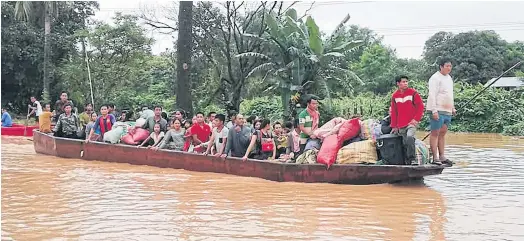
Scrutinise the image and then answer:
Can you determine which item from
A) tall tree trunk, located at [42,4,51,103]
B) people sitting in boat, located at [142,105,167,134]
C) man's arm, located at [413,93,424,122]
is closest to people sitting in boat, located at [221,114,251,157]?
people sitting in boat, located at [142,105,167,134]

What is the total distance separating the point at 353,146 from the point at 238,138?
6.40 ft

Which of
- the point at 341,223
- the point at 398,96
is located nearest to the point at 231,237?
the point at 341,223

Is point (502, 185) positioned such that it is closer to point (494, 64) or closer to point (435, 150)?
point (435, 150)

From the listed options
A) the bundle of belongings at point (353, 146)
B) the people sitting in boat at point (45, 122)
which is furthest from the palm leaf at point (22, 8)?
the bundle of belongings at point (353, 146)

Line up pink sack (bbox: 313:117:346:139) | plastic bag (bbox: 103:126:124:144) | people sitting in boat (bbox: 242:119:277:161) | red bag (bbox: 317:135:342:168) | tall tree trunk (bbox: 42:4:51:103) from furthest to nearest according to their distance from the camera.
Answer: tall tree trunk (bbox: 42:4:51:103), plastic bag (bbox: 103:126:124:144), people sitting in boat (bbox: 242:119:277:161), pink sack (bbox: 313:117:346:139), red bag (bbox: 317:135:342:168)

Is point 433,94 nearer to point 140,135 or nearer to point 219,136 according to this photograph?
point 219,136

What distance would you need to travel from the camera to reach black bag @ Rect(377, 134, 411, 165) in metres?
7.63

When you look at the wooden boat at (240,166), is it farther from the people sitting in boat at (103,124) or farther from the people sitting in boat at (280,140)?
the people sitting in boat at (280,140)

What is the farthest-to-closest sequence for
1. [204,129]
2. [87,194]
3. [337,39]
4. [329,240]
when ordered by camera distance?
1. [337,39]
2. [204,129]
3. [87,194]
4. [329,240]

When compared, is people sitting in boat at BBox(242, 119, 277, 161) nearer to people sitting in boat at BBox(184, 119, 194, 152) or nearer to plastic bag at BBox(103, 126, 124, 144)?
people sitting in boat at BBox(184, 119, 194, 152)

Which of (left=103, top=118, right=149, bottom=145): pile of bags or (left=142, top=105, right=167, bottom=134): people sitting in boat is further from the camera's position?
(left=103, top=118, right=149, bottom=145): pile of bags

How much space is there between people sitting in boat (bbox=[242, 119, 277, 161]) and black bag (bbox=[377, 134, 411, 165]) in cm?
182

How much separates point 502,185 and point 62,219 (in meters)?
5.86

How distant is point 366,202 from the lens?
6754 millimetres
